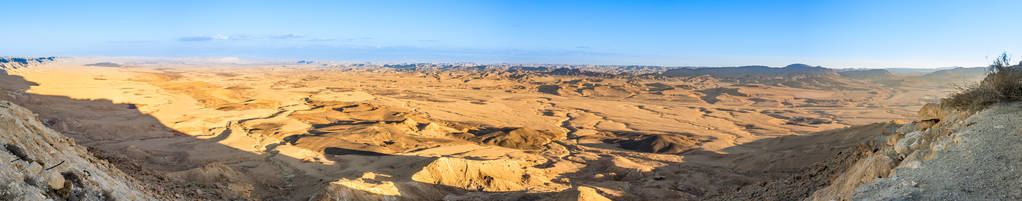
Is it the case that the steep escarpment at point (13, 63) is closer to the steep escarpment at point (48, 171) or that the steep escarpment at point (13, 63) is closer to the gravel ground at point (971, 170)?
the steep escarpment at point (48, 171)

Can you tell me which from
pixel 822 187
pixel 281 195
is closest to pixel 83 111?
pixel 281 195

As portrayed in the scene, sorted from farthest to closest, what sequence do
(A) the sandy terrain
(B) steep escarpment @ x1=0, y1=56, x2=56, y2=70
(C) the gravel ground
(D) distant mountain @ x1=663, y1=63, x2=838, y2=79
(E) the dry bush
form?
(D) distant mountain @ x1=663, y1=63, x2=838, y2=79, (B) steep escarpment @ x1=0, y1=56, x2=56, y2=70, (A) the sandy terrain, (E) the dry bush, (C) the gravel ground

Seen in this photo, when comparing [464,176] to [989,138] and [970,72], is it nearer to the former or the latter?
[989,138]

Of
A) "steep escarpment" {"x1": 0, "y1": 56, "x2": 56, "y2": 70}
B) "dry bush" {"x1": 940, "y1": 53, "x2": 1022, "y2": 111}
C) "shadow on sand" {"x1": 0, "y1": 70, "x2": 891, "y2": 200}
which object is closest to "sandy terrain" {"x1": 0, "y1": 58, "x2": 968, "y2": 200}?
"shadow on sand" {"x1": 0, "y1": 70, "x2": 891, "y2": 200}

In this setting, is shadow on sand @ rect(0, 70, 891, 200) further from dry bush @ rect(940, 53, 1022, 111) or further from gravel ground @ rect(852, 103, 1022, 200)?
gravel ground @ rect(852, 103, 1022, 200)

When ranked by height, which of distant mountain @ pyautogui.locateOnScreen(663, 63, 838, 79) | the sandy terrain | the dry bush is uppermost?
the dry bush

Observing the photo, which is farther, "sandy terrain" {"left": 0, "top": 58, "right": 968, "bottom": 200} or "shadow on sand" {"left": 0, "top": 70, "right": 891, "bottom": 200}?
"sandy terrain" {"left": 0, "top": 58, "right": 968, "bottom": 200}

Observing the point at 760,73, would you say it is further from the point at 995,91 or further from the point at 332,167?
the point at 995,91
